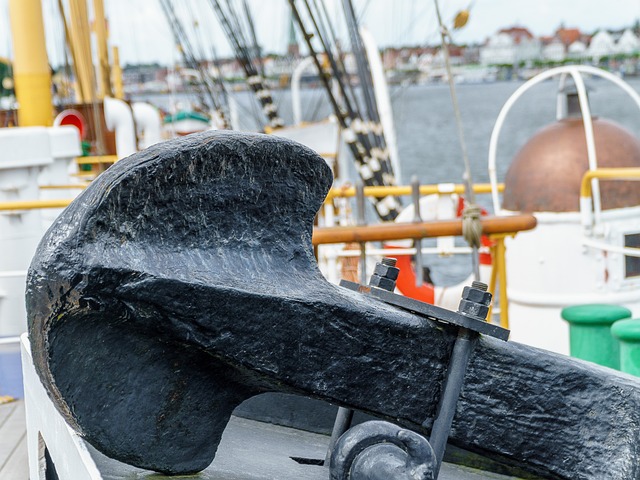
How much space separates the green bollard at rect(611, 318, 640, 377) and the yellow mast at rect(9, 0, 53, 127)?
5.95 m

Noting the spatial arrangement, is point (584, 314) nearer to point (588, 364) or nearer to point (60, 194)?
point (588, 364)

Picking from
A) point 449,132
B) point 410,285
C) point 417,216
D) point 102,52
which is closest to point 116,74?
point 102,52

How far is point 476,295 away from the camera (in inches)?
81.6

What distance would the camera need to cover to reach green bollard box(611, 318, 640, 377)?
3.71 m

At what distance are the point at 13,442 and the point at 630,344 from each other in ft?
7.81

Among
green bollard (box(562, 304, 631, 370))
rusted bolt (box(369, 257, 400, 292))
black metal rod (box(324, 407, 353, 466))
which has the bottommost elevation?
green bollard (box(562, 304, 631, 370))

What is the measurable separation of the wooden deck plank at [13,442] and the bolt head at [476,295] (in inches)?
83.9

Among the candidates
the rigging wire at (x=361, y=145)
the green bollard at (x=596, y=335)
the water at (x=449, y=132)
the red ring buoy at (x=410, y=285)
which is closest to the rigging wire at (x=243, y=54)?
the water at (x=449, y=132)

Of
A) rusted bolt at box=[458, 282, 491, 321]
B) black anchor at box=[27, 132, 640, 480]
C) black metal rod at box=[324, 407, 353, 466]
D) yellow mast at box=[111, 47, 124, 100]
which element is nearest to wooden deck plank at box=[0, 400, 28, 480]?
black metal rod at box=[324, 407, 353, 466]

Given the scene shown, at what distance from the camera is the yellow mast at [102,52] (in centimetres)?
1538

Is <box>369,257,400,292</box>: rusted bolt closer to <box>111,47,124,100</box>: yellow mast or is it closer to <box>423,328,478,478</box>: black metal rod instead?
<box>423,328,478,478</box>: black metal rod

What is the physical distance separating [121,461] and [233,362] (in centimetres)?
29

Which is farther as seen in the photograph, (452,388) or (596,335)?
(596,335)

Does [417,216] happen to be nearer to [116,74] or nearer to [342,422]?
[342,422]
